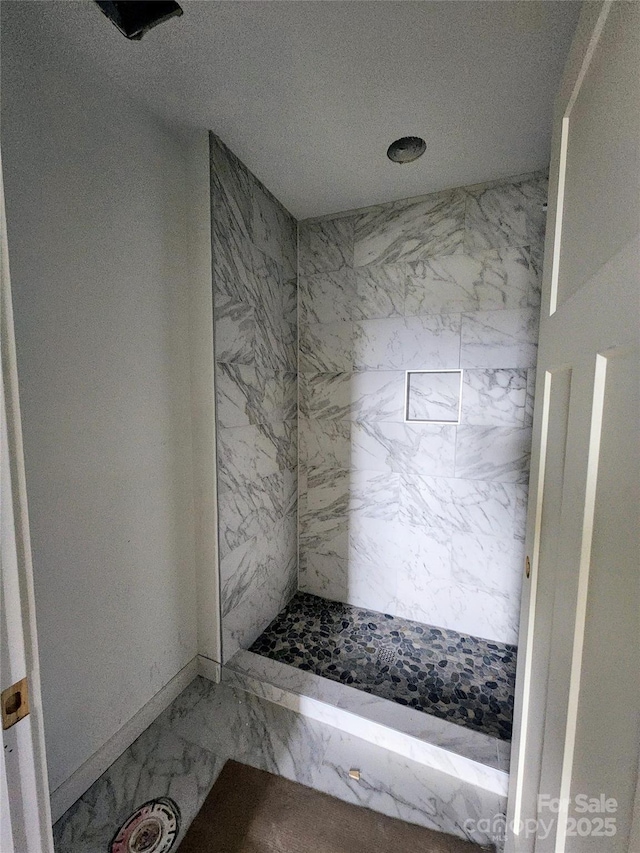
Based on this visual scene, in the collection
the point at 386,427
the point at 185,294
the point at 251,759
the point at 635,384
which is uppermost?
the point at 185,294

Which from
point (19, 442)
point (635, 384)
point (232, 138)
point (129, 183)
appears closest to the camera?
point (635, 384)

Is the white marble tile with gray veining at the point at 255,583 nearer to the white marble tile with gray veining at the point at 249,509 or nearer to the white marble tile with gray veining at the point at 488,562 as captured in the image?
the white marble tile with gray veining at the point at 249,509

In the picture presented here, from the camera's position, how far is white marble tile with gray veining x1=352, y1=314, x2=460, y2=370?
1.64 meters

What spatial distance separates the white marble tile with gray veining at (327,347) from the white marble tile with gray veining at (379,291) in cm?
12

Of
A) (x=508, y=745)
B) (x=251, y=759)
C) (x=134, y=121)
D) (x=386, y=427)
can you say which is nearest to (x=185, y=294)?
(x=134, y=121)

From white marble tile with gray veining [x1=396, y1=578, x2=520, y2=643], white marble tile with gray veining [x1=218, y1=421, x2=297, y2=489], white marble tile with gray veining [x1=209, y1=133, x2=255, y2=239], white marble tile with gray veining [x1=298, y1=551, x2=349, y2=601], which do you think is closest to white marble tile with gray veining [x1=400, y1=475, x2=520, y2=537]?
white marble tile with gray veining [x1=396, y1=578, x2=520, y2=643]

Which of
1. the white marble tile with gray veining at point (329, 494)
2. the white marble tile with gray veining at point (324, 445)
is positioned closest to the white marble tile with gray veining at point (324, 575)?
the white marble tile with gray veining at point (329, 494)

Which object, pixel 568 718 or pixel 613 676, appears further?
pixel 568 718

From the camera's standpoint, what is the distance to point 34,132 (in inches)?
33.1

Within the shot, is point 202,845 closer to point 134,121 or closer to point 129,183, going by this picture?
point 129,183

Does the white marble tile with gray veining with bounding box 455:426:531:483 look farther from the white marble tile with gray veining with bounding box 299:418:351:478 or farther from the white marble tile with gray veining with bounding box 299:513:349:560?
the white marble tile with gray veining with bounding box 299:513:349:560

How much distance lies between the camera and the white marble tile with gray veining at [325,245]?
70.7 inches

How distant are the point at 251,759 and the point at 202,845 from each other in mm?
247

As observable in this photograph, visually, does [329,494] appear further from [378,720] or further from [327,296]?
[327,296]
